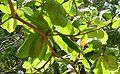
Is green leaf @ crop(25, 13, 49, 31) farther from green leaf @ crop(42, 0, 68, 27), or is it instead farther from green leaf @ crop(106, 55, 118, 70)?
green leaf @ crop(106, 55, 118, 70)

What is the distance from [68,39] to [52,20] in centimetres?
6

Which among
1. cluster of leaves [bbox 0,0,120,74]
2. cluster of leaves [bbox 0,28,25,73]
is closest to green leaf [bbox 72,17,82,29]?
cluster of leaves [bbox 0,0,120,74]

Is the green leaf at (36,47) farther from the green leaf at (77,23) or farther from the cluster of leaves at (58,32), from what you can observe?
the green leaf at (77,23)

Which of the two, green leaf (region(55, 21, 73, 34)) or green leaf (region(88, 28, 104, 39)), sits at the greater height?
green leaf (region(55, 21, 73, 34))

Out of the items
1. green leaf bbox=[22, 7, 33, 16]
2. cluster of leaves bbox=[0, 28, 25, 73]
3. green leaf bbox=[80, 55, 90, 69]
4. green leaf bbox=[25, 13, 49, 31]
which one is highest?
green leaf bbox=[22, 7, 33, 16]

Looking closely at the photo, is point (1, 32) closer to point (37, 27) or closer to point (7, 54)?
point (7, 54)

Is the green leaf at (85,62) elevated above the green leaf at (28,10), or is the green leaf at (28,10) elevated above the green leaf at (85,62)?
the green leaf at (28,10)

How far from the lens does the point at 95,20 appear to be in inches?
31.2

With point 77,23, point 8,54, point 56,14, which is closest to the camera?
point 56,14

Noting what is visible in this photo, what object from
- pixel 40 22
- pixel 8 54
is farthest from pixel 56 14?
pixel 8 54

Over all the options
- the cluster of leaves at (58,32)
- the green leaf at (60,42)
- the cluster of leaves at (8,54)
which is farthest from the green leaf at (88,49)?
the cluster of leaves at (8,54)

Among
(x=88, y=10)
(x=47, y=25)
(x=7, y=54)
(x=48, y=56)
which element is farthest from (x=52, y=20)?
(x=7, y=54)

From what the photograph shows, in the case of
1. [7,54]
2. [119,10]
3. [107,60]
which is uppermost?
[119,10]

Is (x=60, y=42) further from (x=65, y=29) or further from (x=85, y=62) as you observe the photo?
(x=85, y=62)
